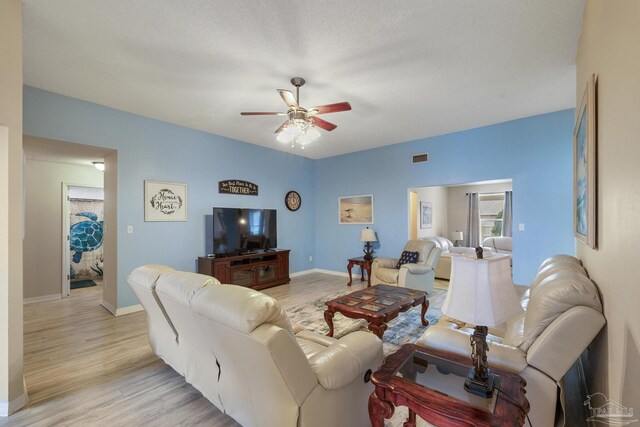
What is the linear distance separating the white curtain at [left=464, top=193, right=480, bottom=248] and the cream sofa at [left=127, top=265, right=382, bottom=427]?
7.89 meters

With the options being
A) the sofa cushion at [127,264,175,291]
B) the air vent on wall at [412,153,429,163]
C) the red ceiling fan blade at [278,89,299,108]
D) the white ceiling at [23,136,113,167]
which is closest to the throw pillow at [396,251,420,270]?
the air vent on wall at [412,153,429,163]

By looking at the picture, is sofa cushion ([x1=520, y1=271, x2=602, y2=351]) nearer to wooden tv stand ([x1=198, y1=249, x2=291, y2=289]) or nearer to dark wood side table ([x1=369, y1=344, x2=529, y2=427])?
dark wood side table ([x1=369, y1=344, x2=529, y2=427])

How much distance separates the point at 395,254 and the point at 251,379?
4.79m

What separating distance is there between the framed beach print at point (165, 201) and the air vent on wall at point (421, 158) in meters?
4.19

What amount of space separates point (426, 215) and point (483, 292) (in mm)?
6723

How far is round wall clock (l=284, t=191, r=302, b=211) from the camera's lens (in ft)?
20.9

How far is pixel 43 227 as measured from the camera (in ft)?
15.9

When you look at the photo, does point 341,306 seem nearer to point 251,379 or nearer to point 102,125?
point 251,379

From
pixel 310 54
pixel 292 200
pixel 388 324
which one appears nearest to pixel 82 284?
pixel 292 200

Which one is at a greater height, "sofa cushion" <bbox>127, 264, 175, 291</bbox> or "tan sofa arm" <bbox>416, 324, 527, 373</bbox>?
"sofa cushion" <bbox>127, 264, 175, 291</bbox>

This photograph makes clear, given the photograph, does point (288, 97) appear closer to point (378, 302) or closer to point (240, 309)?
point (240, 309)

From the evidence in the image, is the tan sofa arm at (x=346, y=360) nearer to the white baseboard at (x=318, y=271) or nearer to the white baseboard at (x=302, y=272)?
the white baseboard at (x=318, y=271)

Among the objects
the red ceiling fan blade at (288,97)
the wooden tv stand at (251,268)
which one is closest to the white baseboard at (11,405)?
the wooden tv stand at (251,268)

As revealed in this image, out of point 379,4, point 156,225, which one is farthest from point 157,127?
point 379,4
